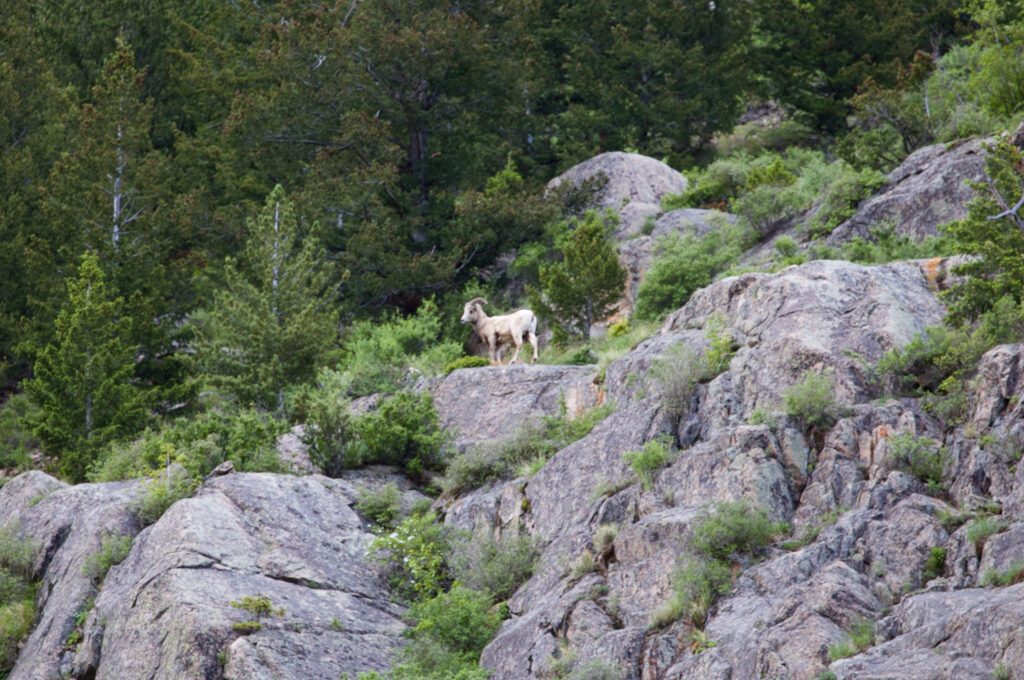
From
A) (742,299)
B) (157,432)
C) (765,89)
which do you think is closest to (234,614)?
(742,299)

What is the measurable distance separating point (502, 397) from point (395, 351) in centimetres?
566

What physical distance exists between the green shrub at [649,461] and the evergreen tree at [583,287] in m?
10.5

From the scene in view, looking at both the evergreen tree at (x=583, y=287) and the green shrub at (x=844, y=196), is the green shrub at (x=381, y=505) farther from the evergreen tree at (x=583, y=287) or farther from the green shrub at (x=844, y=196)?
the green shrub at (x=844, y=196)

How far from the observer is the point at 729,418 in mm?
20453

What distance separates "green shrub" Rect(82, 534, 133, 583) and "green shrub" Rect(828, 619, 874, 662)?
39.8 feet

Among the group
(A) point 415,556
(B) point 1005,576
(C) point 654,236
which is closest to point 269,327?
(A) point 415,556

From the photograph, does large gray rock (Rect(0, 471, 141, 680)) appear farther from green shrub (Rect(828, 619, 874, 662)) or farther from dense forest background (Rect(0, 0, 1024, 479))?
green shrub (Rect(828, 619, 874, 662))

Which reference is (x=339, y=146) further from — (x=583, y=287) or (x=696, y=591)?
(x=696, y=591)

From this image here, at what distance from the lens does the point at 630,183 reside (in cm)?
3834

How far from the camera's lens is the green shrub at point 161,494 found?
23391mm

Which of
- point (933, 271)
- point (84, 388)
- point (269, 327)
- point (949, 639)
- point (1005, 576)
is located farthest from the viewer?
point (84, 388)

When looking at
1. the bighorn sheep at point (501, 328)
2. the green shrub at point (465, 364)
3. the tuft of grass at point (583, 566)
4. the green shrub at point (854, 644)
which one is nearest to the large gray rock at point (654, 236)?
the bighorn sheep at point (501, 328)

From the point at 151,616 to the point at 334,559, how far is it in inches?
122

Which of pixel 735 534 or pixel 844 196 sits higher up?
pixel 844 196
